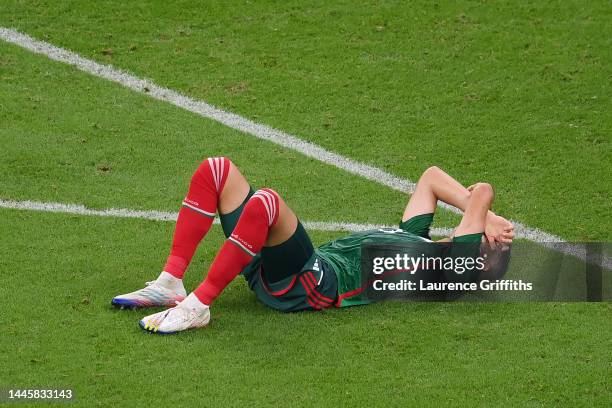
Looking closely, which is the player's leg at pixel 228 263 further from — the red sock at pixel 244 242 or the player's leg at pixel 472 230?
the player's leg at pixel 472 230

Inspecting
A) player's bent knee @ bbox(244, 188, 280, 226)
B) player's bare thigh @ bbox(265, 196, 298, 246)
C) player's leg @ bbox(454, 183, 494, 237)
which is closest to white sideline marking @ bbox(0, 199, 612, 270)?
player's leg @ bbox(454, 183, 494, 237)

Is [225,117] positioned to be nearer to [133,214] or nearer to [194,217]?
[133,214]

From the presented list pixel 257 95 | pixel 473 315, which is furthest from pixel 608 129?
pixel 473 315

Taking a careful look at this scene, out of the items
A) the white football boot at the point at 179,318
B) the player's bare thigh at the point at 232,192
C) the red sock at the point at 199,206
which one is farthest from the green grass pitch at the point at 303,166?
the player's bare thigh at the point at 232,192

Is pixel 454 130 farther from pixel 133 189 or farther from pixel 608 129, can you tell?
pixel 133 189

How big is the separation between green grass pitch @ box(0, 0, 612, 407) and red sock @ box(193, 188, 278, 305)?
264 mm

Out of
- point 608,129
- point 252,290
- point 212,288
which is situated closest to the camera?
point 212,288

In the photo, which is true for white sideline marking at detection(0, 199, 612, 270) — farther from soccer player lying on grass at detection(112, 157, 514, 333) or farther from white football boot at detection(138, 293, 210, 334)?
white football boot at detection(138, 293, 210, 334)

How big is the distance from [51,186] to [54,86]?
1.93 m

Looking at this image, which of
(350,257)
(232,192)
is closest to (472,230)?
(350,257)

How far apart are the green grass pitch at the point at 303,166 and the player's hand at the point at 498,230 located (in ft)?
1.40

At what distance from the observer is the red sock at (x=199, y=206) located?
7504 millimetres

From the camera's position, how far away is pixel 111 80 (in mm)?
11297

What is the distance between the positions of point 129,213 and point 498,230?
107 inches
